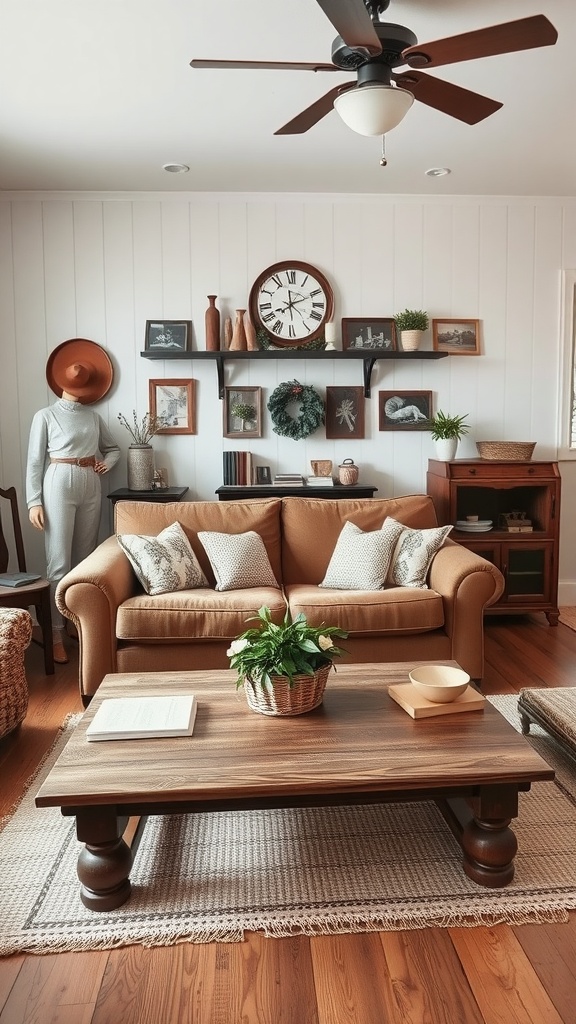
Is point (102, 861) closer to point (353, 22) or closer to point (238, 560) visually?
point (238, 560)

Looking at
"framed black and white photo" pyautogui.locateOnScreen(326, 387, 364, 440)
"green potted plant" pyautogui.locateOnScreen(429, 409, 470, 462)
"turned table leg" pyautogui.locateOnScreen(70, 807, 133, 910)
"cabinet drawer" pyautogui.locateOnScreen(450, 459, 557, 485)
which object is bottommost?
"turned table leg" pyautogui.locateOnScreen(70, 807, 133, 910)

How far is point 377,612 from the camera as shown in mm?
3484

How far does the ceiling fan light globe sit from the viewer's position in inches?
86.2

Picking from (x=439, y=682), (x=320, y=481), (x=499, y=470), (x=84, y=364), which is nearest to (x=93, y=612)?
(x=439, y=682)

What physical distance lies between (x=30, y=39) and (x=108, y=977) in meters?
3.03

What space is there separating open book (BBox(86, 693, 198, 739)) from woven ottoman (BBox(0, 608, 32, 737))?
2.30 feet

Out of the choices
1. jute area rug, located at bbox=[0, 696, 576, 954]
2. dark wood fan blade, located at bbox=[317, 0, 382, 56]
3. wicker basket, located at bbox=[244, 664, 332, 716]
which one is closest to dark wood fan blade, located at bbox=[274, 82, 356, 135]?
dark wood fan blade, located at bbox=[317, 0, 382, 56]

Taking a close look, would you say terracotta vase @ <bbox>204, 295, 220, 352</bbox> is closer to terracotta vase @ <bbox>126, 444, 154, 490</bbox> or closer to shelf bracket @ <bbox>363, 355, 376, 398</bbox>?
terracotta vase @ <bbox>126, 444, 154, 490</bbox>

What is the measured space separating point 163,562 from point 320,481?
1.41m

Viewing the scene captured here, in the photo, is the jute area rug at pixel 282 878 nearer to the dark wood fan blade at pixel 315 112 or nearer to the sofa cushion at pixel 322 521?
the sofa cushion at pixel 322 521

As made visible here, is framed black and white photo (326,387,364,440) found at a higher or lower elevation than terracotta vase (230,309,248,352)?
lower

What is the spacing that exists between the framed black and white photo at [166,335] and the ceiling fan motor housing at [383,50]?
8.63 feet

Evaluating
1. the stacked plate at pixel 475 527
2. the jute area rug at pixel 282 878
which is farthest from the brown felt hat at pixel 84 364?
the jute area rug at pixel 282 878

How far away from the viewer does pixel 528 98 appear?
3.33 metres
